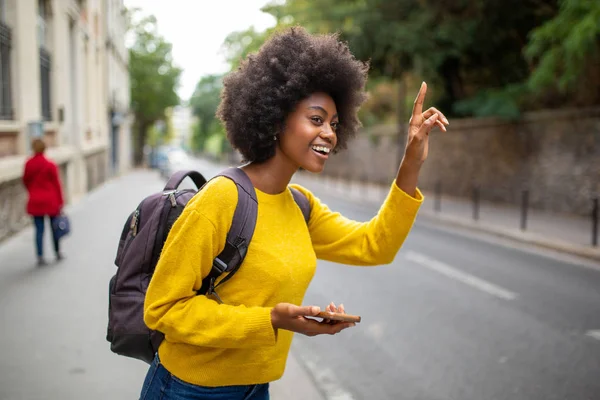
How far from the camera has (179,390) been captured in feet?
6.36

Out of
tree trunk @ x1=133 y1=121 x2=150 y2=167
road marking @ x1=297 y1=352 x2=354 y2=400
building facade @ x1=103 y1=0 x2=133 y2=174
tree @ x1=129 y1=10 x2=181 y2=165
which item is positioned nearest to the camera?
road marking @ x1=297 y1=352 x2=354 y2=400

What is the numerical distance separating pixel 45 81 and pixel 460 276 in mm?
11672

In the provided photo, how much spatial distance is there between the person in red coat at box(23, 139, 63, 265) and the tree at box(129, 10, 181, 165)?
41870 millimetres

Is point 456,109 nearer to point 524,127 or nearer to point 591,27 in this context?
point 524,127

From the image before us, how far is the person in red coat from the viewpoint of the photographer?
836 cm

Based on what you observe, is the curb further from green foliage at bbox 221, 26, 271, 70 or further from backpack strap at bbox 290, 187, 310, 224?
green foliage at bbox 221, 26, 271, 70

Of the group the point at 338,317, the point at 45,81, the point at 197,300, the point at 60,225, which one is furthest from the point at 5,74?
the point at 338,317

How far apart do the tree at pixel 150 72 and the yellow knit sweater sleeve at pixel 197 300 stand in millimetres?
49084

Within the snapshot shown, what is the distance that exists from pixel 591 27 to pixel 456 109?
8.50 metres

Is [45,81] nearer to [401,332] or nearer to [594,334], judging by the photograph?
[401,332]

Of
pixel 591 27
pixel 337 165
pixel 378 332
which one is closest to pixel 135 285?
pixel 378 332

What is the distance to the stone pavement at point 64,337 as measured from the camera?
4.25 metres

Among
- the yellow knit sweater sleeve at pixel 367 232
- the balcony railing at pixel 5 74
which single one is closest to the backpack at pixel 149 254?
A: the yellow knit sweater sleeve at pixel 367 232

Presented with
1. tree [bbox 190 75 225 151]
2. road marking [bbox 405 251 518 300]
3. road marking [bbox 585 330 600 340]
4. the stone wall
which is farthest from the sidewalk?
tree [bbox 190 75 225 151]
